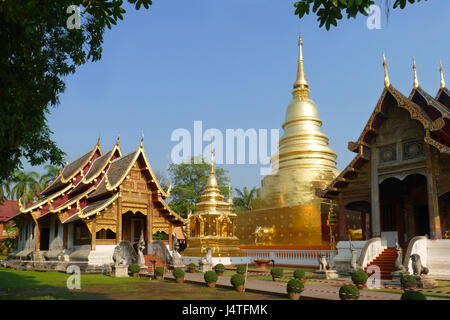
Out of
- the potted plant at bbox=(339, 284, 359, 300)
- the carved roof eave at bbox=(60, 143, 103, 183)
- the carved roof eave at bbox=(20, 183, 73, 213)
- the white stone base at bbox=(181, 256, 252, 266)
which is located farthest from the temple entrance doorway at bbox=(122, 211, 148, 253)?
the potted plant at bbox=(339, 284, 359, 300)

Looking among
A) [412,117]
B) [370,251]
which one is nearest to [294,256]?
[370,251]

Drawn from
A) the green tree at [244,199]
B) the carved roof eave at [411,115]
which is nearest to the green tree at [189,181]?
the green tree at [244,199]

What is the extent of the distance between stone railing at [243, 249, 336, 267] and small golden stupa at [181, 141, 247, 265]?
141 cm

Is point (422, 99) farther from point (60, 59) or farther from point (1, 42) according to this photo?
point (1, 42)

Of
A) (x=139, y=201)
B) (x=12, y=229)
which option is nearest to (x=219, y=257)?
(x=139, y=201)

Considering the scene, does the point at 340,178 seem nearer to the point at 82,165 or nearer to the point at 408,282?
the point at 408,282

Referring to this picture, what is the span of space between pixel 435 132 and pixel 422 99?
270 cm

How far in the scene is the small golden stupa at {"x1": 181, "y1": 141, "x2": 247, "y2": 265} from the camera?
26.1m

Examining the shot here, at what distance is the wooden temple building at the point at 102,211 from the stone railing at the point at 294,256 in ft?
19.0

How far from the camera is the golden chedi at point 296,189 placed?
83.3 feet

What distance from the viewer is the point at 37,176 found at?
58.3 metres

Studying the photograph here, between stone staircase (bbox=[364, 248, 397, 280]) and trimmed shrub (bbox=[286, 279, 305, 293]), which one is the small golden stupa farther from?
trimmed shrub (bbox=[286, 279, 305, 293])

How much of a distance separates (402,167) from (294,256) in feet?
28.9

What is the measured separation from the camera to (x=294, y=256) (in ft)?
77.7
